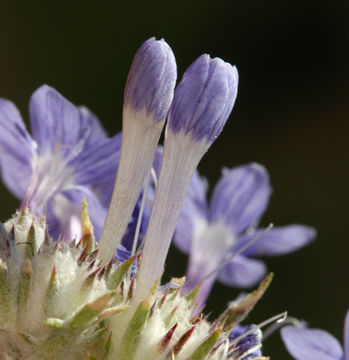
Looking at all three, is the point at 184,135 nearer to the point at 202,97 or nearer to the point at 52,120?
the point at 202,97

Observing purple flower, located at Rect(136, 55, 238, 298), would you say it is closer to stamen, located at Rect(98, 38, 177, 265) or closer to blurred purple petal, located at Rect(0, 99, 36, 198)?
stamen, located at Rect(98, 38, 177, 265)

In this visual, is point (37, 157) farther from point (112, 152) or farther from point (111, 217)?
point (111, 217)

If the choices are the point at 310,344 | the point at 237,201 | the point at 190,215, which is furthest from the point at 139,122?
the point at 237,201

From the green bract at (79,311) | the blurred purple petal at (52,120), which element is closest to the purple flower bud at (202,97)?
the green bract at (79,311)

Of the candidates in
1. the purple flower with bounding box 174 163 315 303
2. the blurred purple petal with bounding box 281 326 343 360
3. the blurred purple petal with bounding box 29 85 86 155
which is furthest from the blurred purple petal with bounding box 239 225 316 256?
the blurred purple petal with bounding box 29 85 86 155

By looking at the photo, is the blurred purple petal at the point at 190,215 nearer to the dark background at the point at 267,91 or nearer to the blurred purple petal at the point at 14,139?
the blurred purple petal at the point at 14,139
